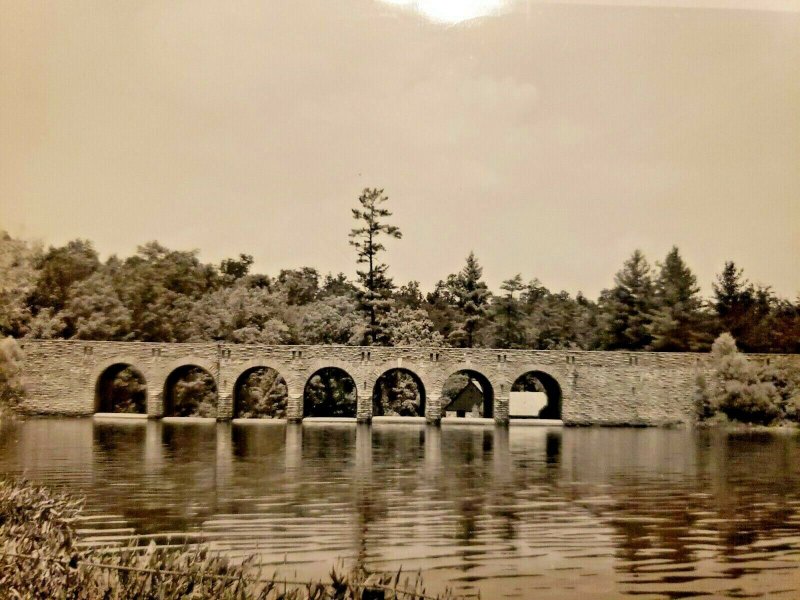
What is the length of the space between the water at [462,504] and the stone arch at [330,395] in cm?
221

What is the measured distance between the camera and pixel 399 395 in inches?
525

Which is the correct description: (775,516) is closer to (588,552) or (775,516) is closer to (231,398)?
(588,552)

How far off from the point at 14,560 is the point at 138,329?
268 cm

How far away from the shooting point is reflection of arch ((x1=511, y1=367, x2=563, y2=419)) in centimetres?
1041

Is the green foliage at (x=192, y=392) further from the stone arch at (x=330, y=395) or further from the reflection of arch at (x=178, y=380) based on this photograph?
the stone arch at (x=330, y=395)

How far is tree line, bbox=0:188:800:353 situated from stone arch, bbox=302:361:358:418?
9.57ft

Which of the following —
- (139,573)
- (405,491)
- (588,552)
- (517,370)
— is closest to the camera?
(139,573)

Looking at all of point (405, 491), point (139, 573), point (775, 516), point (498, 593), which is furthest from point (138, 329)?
point (775, 516)

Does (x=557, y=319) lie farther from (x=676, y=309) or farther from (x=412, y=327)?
(x=412, y=327)

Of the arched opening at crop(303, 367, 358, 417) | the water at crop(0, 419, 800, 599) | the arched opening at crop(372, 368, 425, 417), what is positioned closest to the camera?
the water at crop(0, 419, 800, 599)

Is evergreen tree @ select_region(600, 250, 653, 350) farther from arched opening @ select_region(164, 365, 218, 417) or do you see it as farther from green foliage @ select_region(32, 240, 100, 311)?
arched opening @ select_region(164, 365, 218, 417)

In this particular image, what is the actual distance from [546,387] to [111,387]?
6.42 metres

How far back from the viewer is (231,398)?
9.16 metres

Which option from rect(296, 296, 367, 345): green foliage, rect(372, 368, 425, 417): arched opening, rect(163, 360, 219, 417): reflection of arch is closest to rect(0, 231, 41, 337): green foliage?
rect(163, 360, 219, 417): reflection of arch
